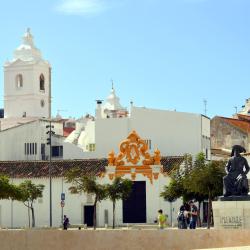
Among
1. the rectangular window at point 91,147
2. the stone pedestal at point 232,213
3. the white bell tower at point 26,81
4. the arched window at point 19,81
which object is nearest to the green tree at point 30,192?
the rectangular window at point 91,147

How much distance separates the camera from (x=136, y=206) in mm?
67438

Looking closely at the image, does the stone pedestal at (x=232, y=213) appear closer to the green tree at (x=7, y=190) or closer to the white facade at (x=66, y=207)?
the green tree at (x=7, y=190)

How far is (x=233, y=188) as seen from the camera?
109ft

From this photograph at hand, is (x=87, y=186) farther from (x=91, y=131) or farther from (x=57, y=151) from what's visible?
(x=57, y=151)

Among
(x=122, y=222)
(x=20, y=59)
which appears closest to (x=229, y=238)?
(x=122, y=222)

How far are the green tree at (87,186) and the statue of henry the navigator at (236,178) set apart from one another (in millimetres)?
29739

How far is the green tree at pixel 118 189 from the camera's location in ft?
207

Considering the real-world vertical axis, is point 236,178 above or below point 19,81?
below

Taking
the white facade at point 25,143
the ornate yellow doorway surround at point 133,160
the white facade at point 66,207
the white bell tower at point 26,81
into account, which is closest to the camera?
the white facade at point 66,207

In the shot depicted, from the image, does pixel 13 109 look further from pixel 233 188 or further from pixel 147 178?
pixel 233 188

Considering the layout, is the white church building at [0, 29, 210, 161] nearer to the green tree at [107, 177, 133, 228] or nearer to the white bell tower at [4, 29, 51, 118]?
the white bell tower at [4, 29, 51, 118]

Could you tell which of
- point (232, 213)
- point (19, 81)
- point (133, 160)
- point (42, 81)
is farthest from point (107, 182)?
point (42, 81)

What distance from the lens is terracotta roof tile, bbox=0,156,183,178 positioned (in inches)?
2687

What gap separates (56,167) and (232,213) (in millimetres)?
38149
